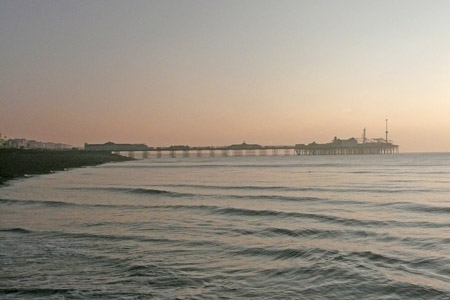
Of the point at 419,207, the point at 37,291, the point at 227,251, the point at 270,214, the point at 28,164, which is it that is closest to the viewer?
the point at 37,291

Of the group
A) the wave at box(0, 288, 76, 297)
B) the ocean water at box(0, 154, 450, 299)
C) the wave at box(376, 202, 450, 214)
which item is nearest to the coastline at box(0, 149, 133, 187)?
the ocean water at box(0, 154, 450, 299)

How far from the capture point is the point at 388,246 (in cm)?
1204

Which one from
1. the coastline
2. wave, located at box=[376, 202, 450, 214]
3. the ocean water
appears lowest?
the ocean water

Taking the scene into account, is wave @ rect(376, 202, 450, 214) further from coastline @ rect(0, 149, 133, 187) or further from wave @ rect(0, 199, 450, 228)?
coastline @ rect(0, 149, 133, 187)

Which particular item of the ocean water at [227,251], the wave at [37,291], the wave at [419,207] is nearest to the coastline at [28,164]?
the ocean water at [227,251]

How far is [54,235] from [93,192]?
15352 mm

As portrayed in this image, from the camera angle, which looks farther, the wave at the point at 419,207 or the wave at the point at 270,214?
the wave at the point at 419,207

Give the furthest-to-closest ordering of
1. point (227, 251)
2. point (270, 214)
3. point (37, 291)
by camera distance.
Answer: point (270, 214), point (227, 251), point (37, 291)

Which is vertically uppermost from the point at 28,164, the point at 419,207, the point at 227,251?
the point at 28,164

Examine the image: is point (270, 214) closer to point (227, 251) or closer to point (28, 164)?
point (227, 251)

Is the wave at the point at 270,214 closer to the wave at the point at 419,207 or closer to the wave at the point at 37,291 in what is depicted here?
the wave at the point at 419,207

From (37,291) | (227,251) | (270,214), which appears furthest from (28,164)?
(37,291)

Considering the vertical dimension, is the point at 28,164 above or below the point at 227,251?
above

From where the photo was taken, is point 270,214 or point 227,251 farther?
point 270,214
